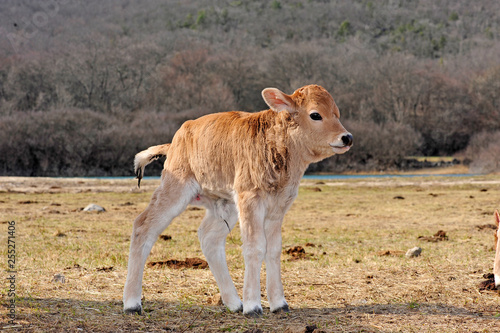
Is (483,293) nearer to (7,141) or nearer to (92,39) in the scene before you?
(7,141)

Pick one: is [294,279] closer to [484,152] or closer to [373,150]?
[373,150]

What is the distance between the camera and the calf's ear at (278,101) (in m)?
6.87

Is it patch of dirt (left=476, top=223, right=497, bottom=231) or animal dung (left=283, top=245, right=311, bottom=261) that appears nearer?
animal dung (left=283, top=245, right=311, bottom=261)

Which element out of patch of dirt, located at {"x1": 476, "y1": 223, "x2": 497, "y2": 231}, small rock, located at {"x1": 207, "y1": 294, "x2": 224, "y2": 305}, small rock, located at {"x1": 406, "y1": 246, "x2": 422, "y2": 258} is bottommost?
patch of dirt, located at {"x1": 476, "y1": 223, "x2": 497, "y2": 231}

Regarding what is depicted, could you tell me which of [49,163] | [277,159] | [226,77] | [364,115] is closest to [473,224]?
[277,159]

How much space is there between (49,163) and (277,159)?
Answer: 56.1m

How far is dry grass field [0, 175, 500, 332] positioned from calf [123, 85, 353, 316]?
489 millimetres

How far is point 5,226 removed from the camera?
53.4 feet

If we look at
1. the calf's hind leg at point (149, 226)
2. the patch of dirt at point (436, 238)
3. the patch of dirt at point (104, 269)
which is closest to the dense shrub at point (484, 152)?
the patch of dirt at point (436, 238)

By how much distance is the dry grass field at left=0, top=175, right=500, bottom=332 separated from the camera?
21.7ft

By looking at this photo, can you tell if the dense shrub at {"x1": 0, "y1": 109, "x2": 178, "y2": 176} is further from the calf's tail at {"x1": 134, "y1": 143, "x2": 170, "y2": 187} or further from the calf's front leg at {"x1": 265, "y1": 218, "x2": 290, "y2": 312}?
the calf's front leg at {"x1": 265, "y1": 218, "x2": 290, "y2": 312}

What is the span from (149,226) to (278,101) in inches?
83.1

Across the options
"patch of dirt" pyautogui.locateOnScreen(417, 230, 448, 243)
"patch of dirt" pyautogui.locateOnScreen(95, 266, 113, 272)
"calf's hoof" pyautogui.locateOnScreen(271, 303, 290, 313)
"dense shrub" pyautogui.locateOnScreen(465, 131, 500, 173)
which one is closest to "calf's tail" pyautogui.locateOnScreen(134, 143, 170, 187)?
"patch of dirt" pyautogui.locateOnScreen(95, 266, 113, 272)

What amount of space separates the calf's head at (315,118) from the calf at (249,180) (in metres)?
0.01
